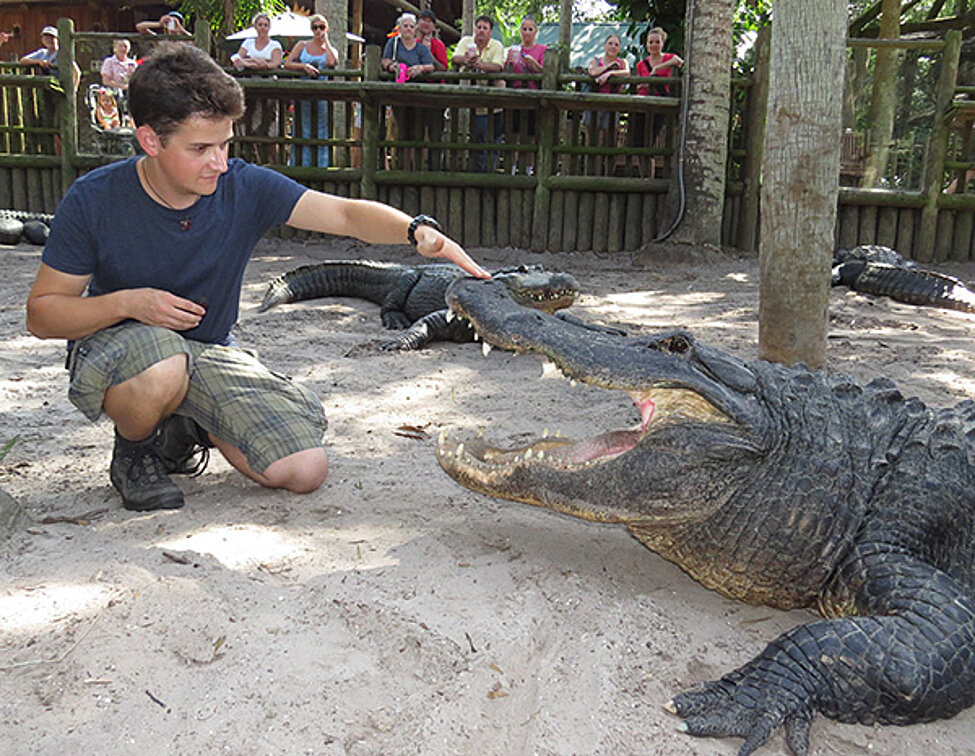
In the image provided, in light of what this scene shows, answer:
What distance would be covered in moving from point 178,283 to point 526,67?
7.46 m

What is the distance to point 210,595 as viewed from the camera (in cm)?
212

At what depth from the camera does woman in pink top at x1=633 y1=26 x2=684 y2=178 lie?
30.4 ft

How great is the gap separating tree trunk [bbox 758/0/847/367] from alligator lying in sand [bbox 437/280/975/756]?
6.27ft

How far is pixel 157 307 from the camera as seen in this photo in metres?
2.59

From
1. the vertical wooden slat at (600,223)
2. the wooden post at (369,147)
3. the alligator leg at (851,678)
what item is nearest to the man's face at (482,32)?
the wooden post at (369,147)

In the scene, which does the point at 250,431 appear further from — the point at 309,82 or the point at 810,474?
the point at 309,82

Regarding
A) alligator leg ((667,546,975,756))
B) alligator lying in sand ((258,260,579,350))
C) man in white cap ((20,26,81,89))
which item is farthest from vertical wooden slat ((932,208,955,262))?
man in white cap ((20,26,81,89))

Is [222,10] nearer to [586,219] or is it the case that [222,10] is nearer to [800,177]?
[586,219]

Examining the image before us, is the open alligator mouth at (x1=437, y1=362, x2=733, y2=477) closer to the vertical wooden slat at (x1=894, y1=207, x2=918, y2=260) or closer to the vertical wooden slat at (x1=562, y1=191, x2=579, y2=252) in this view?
the vertical wooden slat at (x1=562, y1=191, x2=579, y2=252)

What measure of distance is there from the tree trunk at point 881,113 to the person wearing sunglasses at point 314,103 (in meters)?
6.05

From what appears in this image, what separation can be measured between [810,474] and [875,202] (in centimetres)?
779

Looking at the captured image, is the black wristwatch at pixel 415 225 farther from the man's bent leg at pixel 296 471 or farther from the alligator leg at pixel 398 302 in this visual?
the alligator leg at pixel 398 302

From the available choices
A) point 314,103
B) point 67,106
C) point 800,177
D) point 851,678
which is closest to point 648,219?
point 314,103

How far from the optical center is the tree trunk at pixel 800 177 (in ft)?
13.2
